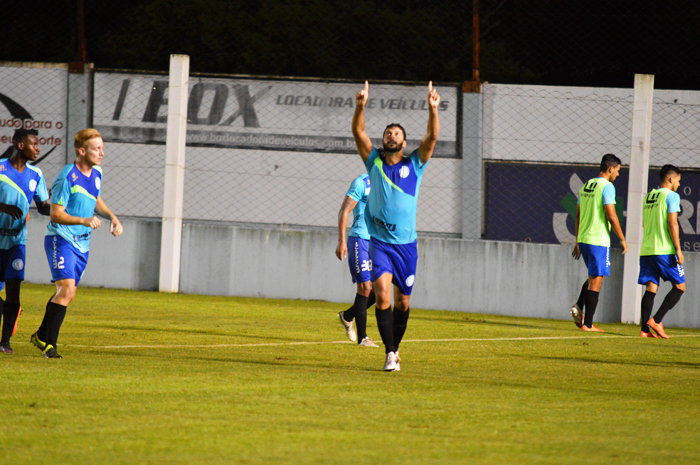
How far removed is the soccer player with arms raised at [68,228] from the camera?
21.4 ft

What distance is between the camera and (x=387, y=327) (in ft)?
21.1

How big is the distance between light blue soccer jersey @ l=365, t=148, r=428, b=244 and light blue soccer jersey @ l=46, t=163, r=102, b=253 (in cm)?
210

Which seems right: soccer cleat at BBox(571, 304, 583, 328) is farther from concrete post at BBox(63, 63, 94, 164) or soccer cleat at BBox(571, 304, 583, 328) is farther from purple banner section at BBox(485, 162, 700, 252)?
concrete post at BBox(63, 63, 94, 164)

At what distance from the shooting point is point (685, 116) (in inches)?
700

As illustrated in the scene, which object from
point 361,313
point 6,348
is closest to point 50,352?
point 6,348

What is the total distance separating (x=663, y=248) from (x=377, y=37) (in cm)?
1702

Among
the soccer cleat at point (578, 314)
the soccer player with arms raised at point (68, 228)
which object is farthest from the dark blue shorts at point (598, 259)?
the soccer player with arms raised at point (68, 228)

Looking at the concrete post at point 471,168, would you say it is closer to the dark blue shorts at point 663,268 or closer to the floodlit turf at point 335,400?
the dark blue shorts at point 663,268

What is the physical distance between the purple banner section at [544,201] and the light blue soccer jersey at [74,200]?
464 inches

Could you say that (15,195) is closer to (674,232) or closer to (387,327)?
(387,327)

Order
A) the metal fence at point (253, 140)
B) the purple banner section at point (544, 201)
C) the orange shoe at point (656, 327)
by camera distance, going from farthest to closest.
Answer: the metal fence at point (253, 140) < the purple banner section at point (544, 201) < the orange shoe at point (656, 327)

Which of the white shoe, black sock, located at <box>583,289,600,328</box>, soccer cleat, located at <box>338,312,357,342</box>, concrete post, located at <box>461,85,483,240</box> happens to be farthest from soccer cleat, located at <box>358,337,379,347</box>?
concrete post, located at <box>461,85,483,240</box>

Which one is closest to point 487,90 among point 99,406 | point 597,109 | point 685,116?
point 597,109

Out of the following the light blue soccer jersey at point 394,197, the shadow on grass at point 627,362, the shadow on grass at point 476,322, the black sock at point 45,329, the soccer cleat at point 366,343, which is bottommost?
the shadow on grass at point 476,322
